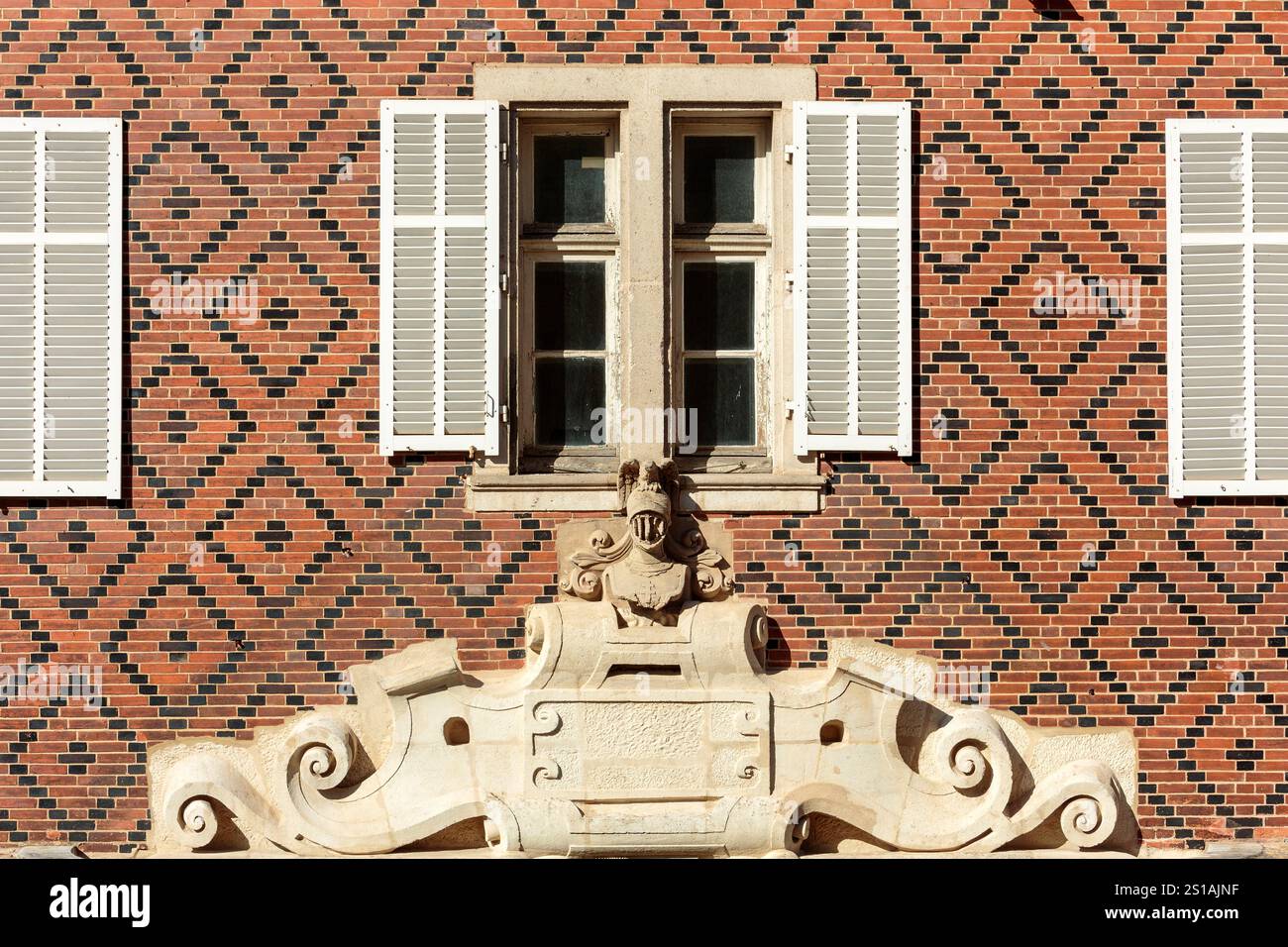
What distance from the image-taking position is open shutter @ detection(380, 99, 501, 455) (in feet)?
25.7

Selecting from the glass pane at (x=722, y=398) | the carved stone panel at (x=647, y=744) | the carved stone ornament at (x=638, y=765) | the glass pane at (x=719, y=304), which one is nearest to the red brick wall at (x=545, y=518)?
the carved stone ornament at (x=638, y=765)

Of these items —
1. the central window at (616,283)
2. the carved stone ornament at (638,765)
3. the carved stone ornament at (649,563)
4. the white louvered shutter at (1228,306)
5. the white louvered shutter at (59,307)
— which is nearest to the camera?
the carved stone ornament at (638,765)

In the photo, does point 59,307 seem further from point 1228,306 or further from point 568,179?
point 1228,306

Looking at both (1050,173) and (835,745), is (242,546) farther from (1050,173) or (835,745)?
(1050,173)

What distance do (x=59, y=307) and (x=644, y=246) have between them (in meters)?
2.82

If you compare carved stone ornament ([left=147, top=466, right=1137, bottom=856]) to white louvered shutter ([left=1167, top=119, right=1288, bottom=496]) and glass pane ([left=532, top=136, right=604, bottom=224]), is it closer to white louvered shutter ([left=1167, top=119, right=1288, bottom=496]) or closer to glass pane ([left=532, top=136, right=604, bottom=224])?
glass pane ([left=532, top=136, right=604, bottom=224])

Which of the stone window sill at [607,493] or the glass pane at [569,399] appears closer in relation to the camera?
the stone window sill at [607,493]

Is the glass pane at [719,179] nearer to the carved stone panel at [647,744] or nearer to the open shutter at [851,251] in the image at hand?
the open shutter at [851,251]

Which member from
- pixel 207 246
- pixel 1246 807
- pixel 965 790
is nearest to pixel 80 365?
pixel 207 246

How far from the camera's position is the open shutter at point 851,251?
7906 millimetres

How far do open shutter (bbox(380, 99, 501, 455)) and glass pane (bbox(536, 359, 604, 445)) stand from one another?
36cm

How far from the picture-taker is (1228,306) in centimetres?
→ 793

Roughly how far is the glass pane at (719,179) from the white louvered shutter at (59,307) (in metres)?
2.79

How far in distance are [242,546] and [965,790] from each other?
3.62 meters
